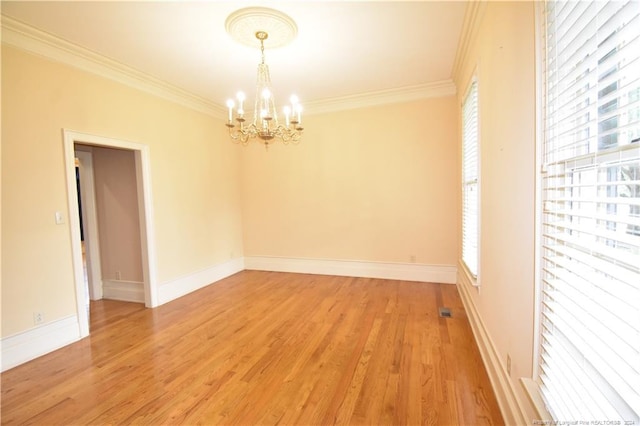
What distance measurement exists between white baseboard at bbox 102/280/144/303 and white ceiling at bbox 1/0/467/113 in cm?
285

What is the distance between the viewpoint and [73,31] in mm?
2615

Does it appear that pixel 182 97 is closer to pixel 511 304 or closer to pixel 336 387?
pixel 336 387

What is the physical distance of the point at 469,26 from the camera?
2588 mm

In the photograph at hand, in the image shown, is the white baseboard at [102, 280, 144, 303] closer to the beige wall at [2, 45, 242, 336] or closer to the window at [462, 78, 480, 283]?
the beige wall at [2, 45, 242, 336]

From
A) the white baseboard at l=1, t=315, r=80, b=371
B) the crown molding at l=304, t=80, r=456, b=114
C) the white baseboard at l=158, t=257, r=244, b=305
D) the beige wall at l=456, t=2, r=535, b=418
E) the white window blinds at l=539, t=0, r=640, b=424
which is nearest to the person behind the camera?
the white window blinds at l=539, t=0, r=640, b=424

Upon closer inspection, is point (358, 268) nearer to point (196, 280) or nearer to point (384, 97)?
point (196, 280)

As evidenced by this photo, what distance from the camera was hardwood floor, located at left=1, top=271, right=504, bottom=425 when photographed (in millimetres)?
1832

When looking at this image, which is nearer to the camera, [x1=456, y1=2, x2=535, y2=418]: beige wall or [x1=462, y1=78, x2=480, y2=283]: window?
[x1=456, y1=2, x2=535, y2=418]: beige wall

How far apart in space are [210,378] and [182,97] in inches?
146

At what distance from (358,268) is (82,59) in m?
4.39

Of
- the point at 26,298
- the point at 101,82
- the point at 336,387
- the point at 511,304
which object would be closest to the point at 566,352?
the point at 511,304

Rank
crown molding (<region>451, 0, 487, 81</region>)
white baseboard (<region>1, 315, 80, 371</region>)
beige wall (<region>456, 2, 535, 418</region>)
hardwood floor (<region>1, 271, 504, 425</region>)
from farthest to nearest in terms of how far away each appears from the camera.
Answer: white baseboard (<region>1, 315, 80, 371</region>)
crown molding (<region>451, 0, 487, 81</region>)
hardwood floor (<region>1, 271, 504, 425</region>)
beige wall (<region>456, 2, 535, 418</region>)

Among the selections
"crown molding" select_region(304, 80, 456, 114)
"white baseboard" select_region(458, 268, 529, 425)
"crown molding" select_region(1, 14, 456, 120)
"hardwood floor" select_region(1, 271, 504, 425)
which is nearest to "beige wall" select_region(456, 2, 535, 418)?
"white baseboard" select_region(458, 268, 529, 425)

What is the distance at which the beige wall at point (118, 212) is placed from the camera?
3.94m
